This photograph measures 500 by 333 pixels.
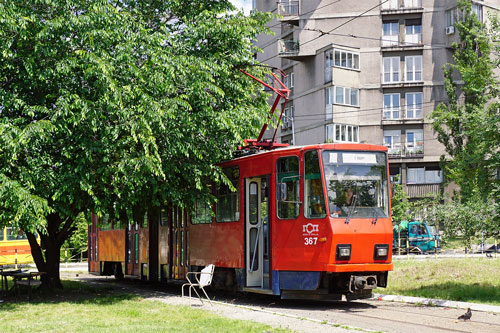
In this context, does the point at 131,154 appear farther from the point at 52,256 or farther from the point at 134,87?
the point at 52,256

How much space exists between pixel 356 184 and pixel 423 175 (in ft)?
144

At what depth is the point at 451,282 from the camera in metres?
17.7

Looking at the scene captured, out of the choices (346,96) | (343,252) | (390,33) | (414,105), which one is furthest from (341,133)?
(343,252)

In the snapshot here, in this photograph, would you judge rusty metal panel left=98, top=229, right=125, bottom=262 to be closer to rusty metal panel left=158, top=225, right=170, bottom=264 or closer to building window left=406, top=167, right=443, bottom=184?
rusty metal panel left=158, top=225, right=170, bottom=264

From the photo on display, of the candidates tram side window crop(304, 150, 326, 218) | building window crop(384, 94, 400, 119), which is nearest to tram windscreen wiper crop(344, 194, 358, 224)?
tram side window crop(304, 150, 326, 218)

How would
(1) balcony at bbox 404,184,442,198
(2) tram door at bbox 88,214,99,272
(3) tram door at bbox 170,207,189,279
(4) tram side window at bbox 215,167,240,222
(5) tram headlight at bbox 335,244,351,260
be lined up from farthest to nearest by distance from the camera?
1. (1) balcony at bbox 404,184,442,198
2. (2) tram door at bbox 88,214,99,272
3. (3) tram door at bbox 170,207,189,279
4. (4) tram side window at bbox 215,167,240,222
5. (5) tram headlight at bbox 335,244,351,260

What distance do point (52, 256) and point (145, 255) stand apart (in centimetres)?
314

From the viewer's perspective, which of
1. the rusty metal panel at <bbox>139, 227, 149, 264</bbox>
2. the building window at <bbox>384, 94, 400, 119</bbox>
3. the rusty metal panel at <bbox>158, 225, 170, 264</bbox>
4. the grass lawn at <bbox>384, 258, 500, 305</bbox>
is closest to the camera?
the grass lawn at <bbox>384, 258, 500, 305</bbox>

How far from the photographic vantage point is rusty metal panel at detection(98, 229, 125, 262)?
23.9m

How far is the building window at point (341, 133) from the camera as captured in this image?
53.4 meters

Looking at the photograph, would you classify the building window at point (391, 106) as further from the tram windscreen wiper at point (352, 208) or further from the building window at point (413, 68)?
the tram windscreen wiper at point (352, 208)

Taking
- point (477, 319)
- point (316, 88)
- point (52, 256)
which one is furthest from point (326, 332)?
point (316, 88)

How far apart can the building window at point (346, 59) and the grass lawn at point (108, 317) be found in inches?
1553

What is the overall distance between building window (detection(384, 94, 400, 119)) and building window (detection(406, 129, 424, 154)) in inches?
71.1
